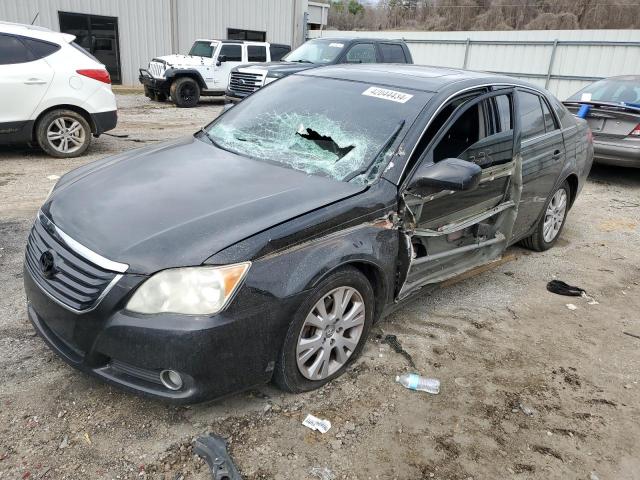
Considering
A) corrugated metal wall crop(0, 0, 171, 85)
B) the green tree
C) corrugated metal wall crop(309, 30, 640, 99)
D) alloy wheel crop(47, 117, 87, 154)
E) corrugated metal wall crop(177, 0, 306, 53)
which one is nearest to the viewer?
alloy wheel crop(47, 117, 87, 154)

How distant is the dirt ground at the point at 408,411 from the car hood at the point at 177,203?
83cm

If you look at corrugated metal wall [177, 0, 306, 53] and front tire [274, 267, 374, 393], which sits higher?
corrugated metal wall [177, 0, 306, 53]

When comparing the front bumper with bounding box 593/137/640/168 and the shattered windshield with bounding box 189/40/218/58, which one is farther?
the shattered windshield with bounding box 189/40/218/58

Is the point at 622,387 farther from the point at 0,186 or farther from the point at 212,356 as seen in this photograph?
the point at 0,186

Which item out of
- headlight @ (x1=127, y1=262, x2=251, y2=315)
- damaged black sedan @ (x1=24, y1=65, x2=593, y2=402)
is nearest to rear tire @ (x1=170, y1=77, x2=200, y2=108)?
damaged black sedan @ (x1=24, y1=65, x2=593, y2=402)

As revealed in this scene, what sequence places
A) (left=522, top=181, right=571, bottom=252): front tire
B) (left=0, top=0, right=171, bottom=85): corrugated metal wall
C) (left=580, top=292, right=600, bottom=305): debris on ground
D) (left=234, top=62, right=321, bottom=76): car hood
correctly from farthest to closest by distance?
(left=0, top=0, right=171, bottom=85): corrugated metal wall → (left=234, top=62, right=321, bottom=76): car hood → (left=522, top=181, right=571, bottom=252): front tire → (left=580, top=292, right=600, bottom=305): debris on ground

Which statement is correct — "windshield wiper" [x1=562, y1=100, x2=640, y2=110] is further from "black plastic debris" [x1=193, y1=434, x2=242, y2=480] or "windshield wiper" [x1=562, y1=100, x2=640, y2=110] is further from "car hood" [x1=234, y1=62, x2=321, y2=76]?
"black plastic debris" [x1=193, y1=434, x2=242, y2=480]

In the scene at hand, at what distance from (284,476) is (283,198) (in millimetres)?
1302

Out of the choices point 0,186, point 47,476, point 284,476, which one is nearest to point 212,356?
point 284,476

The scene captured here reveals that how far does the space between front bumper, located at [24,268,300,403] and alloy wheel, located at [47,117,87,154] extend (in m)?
5.92

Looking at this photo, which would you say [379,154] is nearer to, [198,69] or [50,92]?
[50,92]

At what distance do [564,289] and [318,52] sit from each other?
8133 millimetres

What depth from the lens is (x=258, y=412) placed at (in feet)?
8.75

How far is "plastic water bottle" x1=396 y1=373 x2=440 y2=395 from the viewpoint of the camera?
2967 mm
